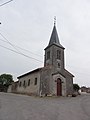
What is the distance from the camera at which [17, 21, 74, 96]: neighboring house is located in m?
27.0

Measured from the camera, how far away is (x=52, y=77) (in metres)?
28.3

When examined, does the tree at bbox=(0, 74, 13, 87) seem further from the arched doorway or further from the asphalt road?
the asphalt road

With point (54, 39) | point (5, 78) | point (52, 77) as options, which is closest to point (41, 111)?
point (52, 77)

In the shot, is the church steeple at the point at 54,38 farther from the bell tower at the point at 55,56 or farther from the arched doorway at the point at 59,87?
the arched doorway at the point at 59,87

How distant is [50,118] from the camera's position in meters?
A: 8.91

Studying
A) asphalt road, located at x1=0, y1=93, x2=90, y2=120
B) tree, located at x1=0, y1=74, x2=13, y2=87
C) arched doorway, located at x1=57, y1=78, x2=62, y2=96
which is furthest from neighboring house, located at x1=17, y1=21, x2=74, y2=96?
tree, located at x1=0, y1=74, x2=13, y2=87

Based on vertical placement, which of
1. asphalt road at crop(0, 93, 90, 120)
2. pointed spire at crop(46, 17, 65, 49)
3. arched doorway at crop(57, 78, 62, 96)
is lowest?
asphalt road at crop(0, 93, 90, 120)

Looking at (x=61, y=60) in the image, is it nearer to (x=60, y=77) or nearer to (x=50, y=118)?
(x=60, y=77)

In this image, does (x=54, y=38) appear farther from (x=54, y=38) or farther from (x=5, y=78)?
(x=5, y=78)

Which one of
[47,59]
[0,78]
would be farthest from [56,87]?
[0,78]

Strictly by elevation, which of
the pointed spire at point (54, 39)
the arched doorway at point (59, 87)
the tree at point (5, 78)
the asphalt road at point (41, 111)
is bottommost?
the asphalt road at point (41, 111)

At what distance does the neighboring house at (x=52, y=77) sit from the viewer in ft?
88.6

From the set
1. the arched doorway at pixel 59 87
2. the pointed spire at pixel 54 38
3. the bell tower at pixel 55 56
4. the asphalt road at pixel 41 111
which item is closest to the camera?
the asphalt road at pixel 41 111

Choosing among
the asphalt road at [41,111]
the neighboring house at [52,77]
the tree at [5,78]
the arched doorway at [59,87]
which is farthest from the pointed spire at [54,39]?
the tree at [5,78]
